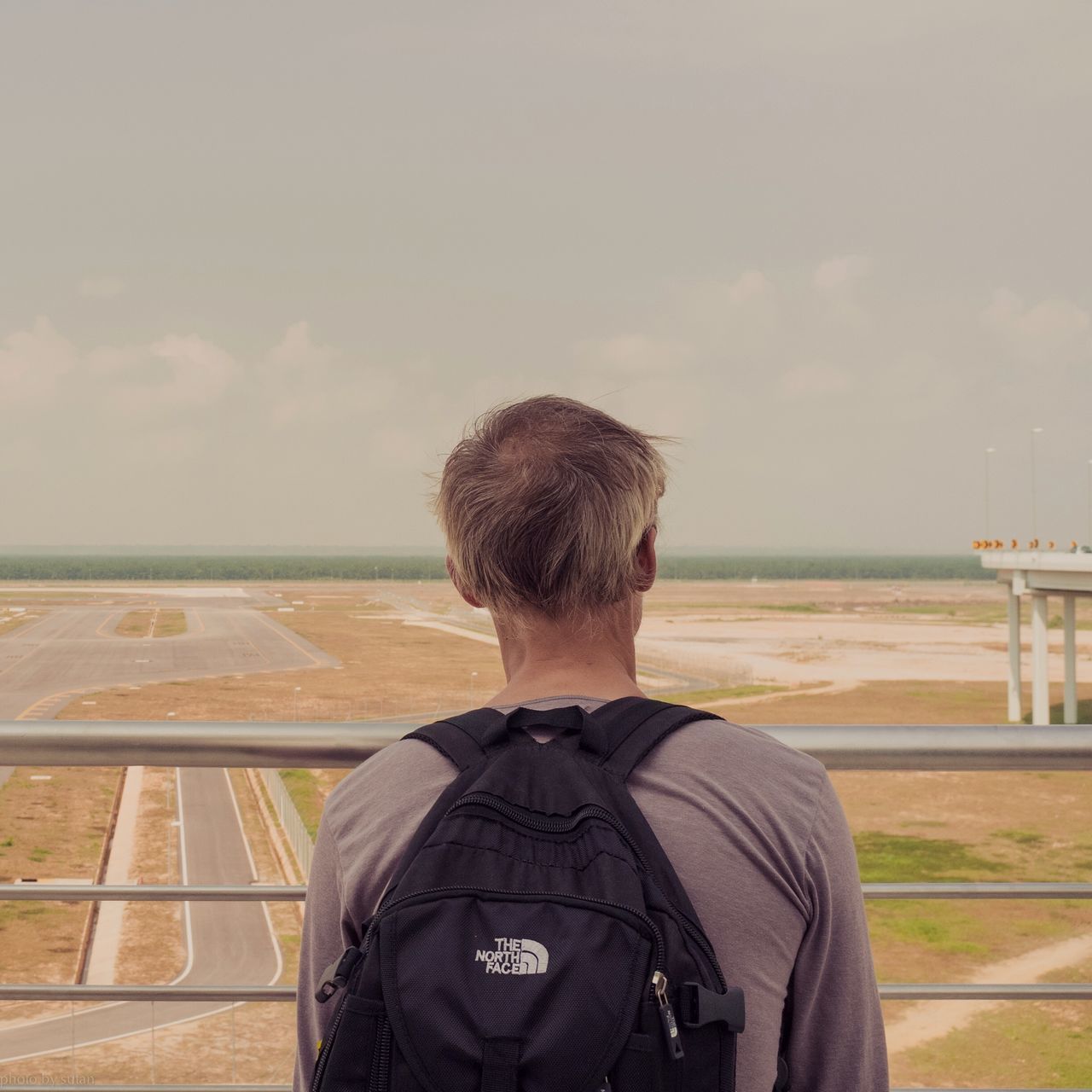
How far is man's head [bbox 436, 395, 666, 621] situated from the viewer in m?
1.12

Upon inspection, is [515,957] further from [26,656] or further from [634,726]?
[26,656]

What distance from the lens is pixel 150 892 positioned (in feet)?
5.47

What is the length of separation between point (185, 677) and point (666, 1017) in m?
61.2

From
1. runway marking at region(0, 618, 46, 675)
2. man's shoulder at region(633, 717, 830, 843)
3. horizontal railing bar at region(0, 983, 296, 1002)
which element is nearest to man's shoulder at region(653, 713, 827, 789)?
man's shoulder at region(633, 717, 830, 843)

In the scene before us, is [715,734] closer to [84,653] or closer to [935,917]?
[935,917]

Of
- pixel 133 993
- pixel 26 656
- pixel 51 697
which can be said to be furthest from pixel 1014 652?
pixel 26 656

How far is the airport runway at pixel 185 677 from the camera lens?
1441 centimetres

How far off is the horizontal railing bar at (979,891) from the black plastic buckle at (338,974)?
0.99 m

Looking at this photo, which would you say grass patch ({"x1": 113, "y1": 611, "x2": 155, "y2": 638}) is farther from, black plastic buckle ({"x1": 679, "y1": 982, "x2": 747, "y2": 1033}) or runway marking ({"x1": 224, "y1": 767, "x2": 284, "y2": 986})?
black plastic buckle ({"x1": 679, "y1": 982, "x2": 747, "y2": 1033})

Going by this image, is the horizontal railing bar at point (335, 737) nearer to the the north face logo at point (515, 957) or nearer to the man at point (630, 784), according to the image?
the man at point (630, 784)

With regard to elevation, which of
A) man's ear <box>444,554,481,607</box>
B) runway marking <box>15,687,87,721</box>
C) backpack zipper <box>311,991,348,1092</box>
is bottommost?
runway marking <box>15,687,87,721</box>

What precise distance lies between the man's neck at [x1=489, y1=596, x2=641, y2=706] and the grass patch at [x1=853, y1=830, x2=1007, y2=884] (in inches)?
954

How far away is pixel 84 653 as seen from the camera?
7056 cm

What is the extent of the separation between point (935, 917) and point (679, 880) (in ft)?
77.1
